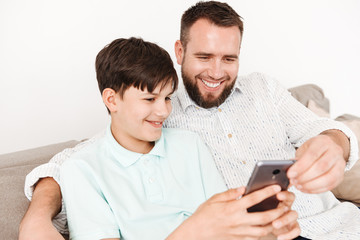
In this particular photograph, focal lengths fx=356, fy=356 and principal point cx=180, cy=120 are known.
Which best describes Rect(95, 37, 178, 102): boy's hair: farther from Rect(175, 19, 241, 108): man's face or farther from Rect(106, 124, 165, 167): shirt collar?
Rect(175, 19, 241, 108): man's face

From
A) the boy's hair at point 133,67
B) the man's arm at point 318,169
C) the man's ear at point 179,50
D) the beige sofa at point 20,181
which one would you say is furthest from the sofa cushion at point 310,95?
the man's arm at point 318,169

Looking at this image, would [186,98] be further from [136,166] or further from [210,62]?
[136,166]

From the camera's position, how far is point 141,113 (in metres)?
1.20

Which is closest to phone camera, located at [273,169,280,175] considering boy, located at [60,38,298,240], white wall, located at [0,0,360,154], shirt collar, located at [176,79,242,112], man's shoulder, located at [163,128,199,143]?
boy, located at [60,38,298,240]

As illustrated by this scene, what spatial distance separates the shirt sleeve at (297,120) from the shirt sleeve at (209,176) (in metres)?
0.45

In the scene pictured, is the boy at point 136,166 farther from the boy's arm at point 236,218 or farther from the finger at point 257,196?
the finger at point 257,196

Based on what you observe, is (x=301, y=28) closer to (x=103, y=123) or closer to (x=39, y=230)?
(x=103, y=123)

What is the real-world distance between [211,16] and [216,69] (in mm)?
230

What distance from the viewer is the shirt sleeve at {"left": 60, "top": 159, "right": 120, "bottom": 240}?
1.04 m

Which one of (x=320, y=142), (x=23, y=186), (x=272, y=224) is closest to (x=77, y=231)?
(x=23, y=186)

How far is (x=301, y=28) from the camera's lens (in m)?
2.73

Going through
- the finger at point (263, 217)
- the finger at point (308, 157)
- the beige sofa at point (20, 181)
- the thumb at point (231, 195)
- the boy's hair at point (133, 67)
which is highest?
the boy's hair at point (133, 67)

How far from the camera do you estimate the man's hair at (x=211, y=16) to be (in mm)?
1527

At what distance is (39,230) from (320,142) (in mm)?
799
